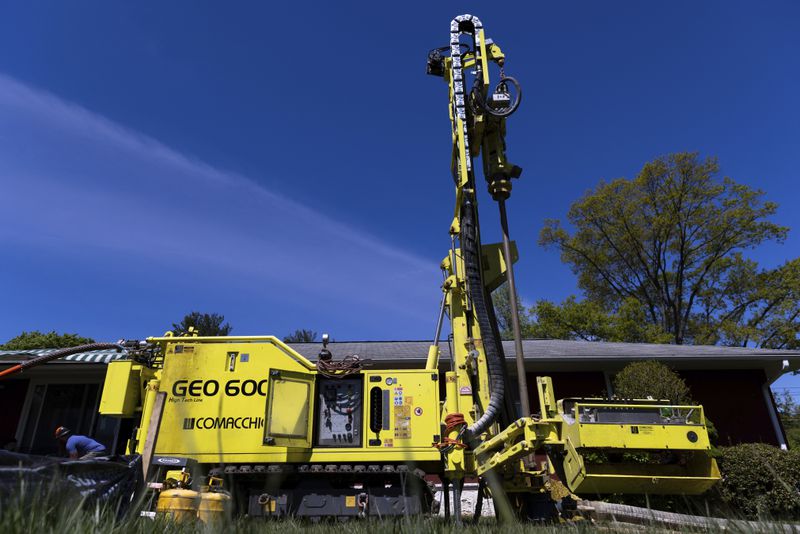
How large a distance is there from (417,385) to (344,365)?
47.8 inches

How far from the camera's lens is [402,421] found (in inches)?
290

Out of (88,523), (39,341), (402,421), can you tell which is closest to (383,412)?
(402,421)

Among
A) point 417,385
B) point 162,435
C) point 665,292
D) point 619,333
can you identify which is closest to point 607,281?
point 665,292

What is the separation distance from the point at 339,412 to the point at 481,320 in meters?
2.67

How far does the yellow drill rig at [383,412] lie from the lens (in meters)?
6.35

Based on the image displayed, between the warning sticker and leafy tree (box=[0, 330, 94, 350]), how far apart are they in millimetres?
26629

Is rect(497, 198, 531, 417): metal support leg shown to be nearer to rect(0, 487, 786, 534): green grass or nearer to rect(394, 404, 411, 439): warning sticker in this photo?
rect(394, 404, 411, 439): warning sticker

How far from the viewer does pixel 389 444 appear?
723cm

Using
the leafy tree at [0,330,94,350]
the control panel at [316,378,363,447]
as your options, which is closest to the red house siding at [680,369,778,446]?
the control panel at [316,378,363,447]

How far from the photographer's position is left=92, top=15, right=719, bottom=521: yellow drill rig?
6.35m

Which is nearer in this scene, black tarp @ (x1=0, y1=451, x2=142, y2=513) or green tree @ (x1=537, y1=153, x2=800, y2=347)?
black tarp @ (x1=0, y1=451, x2=142, y2=513)

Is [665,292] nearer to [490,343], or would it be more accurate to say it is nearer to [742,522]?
[490,343]

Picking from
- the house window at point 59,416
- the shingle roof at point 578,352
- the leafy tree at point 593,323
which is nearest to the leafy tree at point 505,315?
the leafy tree at point 593,323

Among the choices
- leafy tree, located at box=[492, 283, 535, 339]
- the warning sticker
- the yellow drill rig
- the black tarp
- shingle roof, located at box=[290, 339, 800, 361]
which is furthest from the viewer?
leafy tree, located at box=[492, 283, 535, 339]
